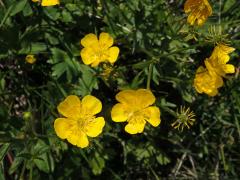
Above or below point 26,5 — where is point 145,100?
below

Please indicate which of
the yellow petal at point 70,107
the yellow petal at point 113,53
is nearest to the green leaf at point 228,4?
the yellow petal at point 113,53

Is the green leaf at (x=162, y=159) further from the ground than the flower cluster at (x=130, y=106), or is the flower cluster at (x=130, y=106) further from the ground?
the flower cluster at (x=130, y=106)

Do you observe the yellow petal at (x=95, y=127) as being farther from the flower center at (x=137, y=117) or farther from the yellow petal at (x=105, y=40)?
the yellow petal at (x=105, y=40)

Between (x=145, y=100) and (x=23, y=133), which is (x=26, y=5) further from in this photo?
(x=145, y=100)

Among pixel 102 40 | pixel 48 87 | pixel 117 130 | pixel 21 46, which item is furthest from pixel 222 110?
pixel 21 46

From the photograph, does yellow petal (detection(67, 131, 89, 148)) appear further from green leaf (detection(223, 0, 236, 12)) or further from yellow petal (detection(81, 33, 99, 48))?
green leaf (detection(223, 0, 236, 12))
